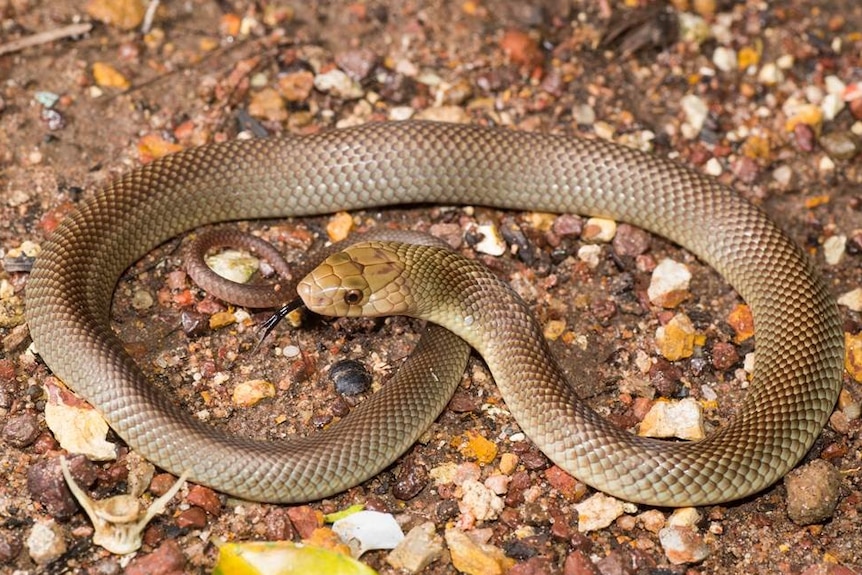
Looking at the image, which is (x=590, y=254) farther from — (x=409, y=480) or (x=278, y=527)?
(x=278, y=527)

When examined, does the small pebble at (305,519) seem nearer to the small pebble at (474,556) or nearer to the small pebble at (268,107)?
the small pebble at (474,556)

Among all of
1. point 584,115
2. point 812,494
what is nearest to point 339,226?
point 584,115

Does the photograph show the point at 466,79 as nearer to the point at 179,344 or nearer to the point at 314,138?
the point at 314,138

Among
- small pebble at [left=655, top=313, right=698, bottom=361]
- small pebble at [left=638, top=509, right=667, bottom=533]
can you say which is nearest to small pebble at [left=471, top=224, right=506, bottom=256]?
small pebble at [left=655, top=313, right=698, bottom=361]

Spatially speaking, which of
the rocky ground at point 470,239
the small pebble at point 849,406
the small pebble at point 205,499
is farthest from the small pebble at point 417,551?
the small pebble at point 849,406

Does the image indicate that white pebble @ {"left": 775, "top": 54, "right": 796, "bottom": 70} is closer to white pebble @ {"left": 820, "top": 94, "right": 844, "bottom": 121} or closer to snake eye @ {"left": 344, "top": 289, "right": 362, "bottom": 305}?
white pebble @ {"left": 820, "top": 94, "right": 844, "bottom": 121}

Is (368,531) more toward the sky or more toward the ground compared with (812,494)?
more toward the sky

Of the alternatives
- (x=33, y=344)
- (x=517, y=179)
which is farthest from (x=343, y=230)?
(x=33, y=344)
